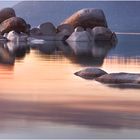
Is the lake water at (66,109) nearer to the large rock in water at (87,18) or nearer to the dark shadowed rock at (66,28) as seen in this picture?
the dark shadowed rock at (66,28)

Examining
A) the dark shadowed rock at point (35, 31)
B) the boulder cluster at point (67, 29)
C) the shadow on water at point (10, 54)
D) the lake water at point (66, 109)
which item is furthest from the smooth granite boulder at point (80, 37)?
the lake water at point (66, 109)

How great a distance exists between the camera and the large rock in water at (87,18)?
10.9m

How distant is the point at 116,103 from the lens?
2754mm

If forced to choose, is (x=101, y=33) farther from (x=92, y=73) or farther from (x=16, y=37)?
(x=92, y=73)

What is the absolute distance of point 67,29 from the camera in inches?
416

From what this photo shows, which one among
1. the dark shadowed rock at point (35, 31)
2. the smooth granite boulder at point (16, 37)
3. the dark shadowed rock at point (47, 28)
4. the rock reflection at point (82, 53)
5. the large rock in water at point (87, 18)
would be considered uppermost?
the large rock in water at point (87, 18)

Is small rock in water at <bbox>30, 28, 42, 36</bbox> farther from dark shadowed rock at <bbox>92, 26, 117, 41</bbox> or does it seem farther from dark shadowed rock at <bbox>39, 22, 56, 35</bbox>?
dark shadowed rock at <bbox>92, 26, 117, 41</bbox>

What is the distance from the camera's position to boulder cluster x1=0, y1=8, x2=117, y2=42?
1050 centimetres

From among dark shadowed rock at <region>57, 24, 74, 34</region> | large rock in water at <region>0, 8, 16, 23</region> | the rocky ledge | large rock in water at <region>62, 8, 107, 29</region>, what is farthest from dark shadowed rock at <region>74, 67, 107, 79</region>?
large rock in water at <region>0, 8, 16, 23</region>

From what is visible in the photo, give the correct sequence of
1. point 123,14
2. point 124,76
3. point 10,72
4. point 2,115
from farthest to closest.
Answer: point 123,14
point 10,72
point 124,76
point 2,115

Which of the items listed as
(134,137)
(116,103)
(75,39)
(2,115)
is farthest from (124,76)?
(75,39)

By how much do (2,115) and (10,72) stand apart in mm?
2312

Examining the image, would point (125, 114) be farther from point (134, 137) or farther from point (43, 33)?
point (43, 33)

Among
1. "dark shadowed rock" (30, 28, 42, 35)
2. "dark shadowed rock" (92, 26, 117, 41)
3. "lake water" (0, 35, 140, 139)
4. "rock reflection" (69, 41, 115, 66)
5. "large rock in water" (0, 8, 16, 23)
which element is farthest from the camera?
"large rock in water" (0, 8, 16, 23)
